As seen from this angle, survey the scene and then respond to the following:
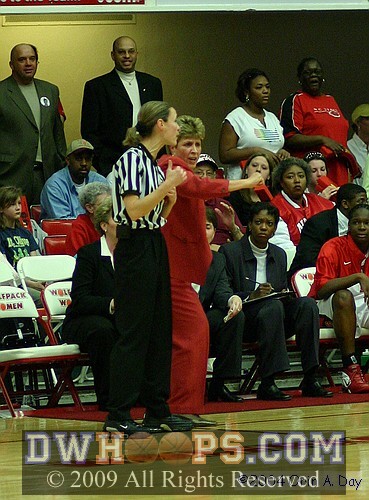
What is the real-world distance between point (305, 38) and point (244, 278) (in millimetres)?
5126

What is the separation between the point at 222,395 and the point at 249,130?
3055 millimetres

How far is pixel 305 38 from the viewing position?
12.5m

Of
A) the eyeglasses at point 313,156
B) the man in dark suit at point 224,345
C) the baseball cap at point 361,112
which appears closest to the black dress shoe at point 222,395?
the man in dark suit at point 224,345

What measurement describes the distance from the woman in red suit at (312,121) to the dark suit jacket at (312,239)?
5.70ft

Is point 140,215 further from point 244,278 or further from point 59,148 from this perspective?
point 59,148

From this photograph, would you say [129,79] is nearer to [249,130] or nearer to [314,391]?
[249,130]

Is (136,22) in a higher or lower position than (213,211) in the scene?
higher

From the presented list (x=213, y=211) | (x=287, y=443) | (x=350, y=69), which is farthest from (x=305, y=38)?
(x=287, y=443)

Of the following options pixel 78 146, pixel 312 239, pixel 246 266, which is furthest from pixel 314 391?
pixel 78 146

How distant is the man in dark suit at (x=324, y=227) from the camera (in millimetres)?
8578

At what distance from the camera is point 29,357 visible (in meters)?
7.16

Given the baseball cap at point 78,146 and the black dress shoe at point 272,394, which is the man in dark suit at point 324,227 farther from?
the baseball cap at point 78,146

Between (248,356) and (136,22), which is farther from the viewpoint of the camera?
(136,22)

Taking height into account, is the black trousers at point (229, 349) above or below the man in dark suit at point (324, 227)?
below
